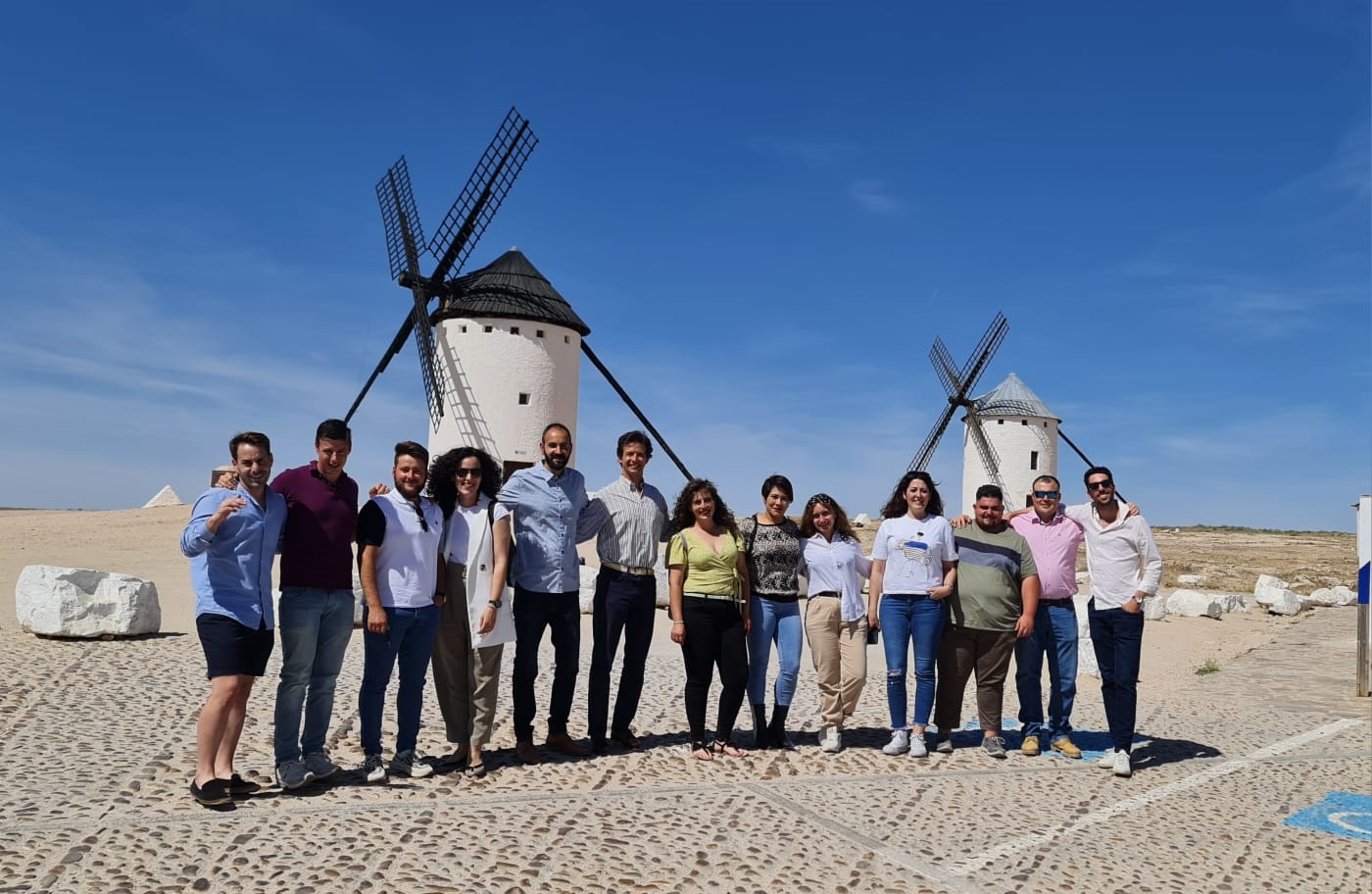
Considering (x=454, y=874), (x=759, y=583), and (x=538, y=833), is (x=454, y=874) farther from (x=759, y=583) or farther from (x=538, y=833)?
(x=759, y=583)

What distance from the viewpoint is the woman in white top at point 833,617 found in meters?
6.03

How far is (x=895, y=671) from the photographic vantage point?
20.0 ft

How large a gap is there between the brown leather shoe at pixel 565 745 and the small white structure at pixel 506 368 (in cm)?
1124

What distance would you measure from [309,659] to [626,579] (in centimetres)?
182

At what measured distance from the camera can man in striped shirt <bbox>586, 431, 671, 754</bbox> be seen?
5.66 meters

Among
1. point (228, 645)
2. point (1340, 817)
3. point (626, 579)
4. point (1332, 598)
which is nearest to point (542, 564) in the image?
point (626, 579)

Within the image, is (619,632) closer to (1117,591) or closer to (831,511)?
(831,511)

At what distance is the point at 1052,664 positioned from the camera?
6.27 m

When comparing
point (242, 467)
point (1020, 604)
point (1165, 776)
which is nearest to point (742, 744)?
point (1020, 604)

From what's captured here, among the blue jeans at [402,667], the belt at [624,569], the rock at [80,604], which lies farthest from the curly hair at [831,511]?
the rock at [80,604]

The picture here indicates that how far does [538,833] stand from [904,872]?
1592 mm

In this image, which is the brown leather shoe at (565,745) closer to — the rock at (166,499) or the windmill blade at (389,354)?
the windmill blade at (389,354)

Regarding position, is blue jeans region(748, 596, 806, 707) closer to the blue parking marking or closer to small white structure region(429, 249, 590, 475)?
the blue parking marking

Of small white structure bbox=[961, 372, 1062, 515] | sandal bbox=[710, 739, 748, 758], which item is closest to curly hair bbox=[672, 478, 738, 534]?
sandal bbox=[710, 739, 748, 758]
